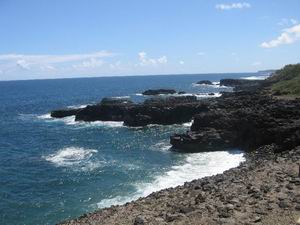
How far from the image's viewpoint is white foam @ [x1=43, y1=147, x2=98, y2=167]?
164 ft

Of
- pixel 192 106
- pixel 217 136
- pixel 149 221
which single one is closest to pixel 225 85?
pixel 192 106

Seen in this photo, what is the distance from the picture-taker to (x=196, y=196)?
25656 mm

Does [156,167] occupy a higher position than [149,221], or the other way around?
[149,221]

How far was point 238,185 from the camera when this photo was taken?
88.4ft

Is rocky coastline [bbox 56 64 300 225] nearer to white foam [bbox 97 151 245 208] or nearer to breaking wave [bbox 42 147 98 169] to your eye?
white foam [bbox 97 151 245 208]

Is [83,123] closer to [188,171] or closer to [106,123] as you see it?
[106,123]

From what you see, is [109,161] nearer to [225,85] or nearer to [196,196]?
[196,196]

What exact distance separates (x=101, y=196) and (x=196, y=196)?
42.1 feet

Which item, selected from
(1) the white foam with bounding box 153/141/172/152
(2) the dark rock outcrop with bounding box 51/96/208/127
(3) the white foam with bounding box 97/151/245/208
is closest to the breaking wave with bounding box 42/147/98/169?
(1) the white foam with bounding box 153/141/172/152

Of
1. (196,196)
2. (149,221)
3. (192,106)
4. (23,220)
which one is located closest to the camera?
(149,221)

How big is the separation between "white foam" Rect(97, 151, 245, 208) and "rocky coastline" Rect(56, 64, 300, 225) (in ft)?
7.30

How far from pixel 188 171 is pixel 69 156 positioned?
17.0m

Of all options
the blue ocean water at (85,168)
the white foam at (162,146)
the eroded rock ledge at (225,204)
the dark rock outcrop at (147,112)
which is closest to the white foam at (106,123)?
the dark rock outcrop at (147,112)

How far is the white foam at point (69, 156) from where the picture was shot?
164 ft
